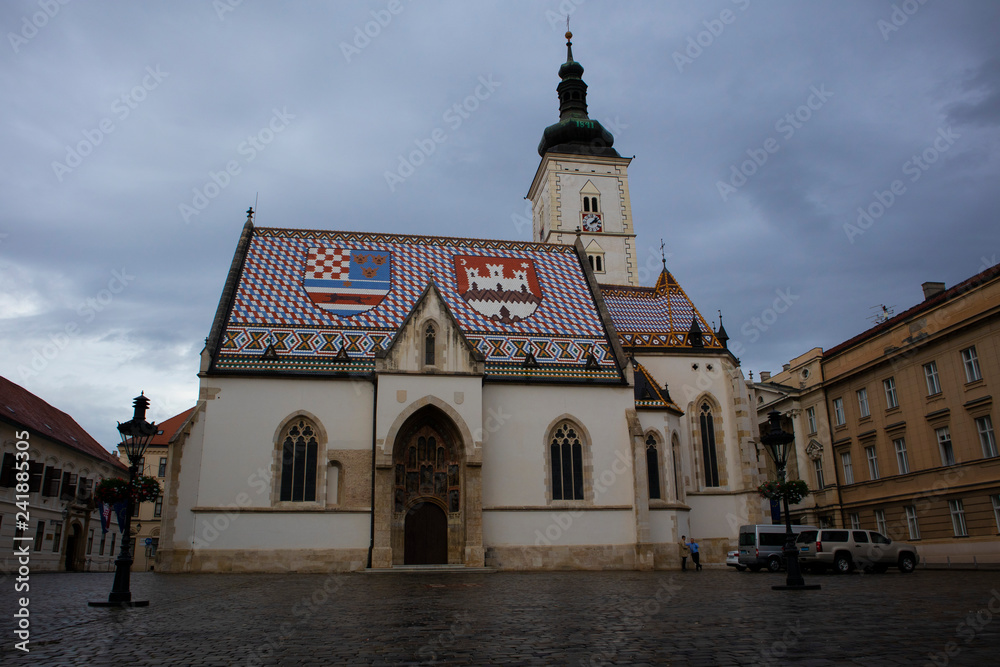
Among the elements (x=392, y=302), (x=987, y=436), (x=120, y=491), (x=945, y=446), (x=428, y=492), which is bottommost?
(x=120, y=491)

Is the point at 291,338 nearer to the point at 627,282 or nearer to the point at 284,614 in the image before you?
the point at 284,614

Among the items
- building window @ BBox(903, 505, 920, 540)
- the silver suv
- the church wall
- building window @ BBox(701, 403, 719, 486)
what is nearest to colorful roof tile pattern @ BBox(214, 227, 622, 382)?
the church wall

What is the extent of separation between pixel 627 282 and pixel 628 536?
77.5ft

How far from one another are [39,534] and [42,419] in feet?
21.5

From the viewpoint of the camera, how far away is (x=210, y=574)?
83.4ft

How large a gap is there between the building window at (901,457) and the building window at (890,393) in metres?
1.66

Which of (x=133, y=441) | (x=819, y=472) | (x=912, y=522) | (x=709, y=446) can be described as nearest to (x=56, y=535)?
(x=133, y=441)

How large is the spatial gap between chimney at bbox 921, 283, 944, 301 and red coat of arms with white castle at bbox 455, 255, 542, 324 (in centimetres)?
2162

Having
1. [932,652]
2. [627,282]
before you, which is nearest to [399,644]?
[932,652]

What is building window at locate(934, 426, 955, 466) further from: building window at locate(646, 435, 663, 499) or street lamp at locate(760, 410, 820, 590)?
street lamp at locate(760, 410, 820, 590)

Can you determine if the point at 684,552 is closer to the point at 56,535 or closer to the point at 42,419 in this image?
the point at 56,535

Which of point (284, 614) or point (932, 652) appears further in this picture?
point (284, 614)

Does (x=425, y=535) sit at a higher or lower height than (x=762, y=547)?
higher

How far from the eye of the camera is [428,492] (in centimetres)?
2878
